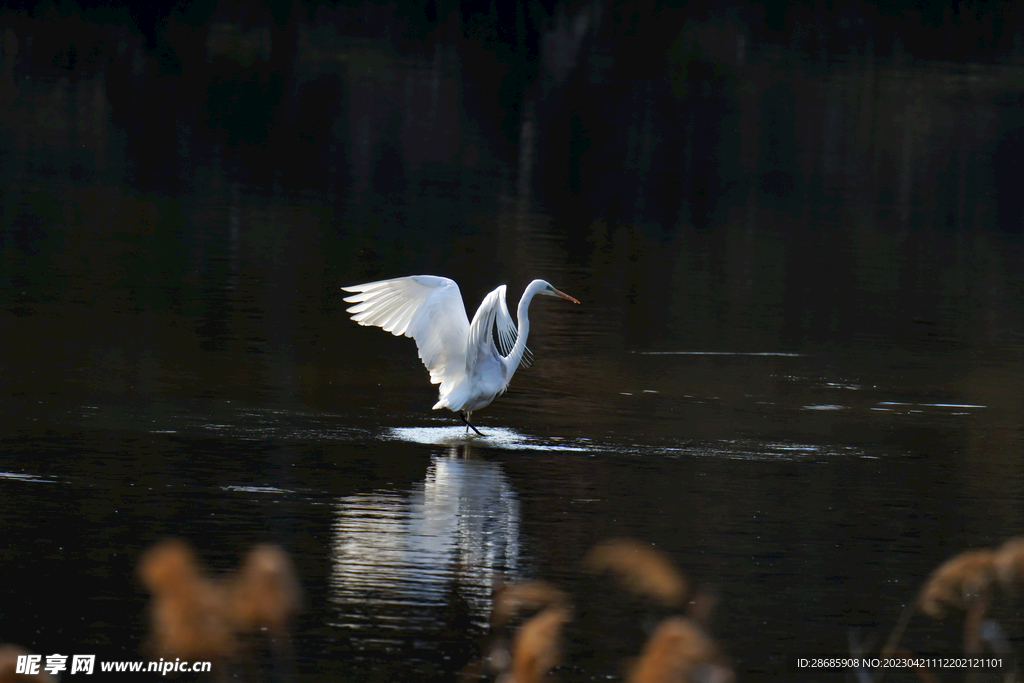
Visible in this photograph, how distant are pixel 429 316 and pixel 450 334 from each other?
0.22 metres

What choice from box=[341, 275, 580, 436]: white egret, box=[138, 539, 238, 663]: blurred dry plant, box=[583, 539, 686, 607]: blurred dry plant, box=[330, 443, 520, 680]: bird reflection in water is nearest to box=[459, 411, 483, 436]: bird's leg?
box=[341, 275, 580, 436]: white egret

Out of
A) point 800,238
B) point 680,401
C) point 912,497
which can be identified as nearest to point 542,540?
point 912,497

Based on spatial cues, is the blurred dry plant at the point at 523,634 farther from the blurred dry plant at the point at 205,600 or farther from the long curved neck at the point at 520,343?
the long curved neck at the point at 520,343

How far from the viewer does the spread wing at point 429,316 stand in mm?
11969

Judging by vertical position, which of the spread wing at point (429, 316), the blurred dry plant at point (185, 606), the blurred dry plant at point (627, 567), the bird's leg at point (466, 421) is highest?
the spread wing at point (429, 316)

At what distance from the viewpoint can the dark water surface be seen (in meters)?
8.04

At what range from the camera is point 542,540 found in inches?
355

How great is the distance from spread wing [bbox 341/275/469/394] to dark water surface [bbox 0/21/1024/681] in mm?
508

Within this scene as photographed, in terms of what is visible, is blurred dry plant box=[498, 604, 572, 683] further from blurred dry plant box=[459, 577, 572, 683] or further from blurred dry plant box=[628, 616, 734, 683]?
blurred dry plant box=[628, 616, 734, 683]

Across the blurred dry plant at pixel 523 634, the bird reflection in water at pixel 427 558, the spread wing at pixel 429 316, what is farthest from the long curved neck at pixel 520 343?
the blurred dry plant at pixel 523 634

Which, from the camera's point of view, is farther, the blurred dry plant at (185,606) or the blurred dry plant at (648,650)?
the blurred dry plant at (648,650)

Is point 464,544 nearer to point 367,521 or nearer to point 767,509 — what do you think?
point 367,521

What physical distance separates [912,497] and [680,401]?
10.4 feet

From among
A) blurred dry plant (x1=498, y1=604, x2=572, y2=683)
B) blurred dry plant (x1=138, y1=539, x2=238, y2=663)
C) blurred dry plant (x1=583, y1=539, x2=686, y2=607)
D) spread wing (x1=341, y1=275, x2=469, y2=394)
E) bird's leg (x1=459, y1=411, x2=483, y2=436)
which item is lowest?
blurred dry plant (x1=583, y1=539, x2=686, y2=607)
